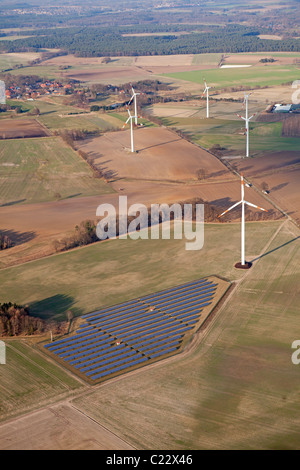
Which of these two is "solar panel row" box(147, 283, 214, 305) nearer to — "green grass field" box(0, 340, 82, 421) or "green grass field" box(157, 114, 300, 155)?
"green grass field" box(0, 340, 82, 421)

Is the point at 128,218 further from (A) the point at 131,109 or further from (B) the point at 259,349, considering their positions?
(A) the point at 131,109

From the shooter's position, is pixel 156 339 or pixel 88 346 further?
pixel 156 339

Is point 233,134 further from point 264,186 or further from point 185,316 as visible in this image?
point 185,316

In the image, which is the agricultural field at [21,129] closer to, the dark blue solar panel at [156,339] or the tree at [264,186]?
the tree at [264,186]

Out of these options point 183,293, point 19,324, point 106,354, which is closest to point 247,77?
point 183,293

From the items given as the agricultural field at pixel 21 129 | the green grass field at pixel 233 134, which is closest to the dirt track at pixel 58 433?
the green grass field at pixel 233 134

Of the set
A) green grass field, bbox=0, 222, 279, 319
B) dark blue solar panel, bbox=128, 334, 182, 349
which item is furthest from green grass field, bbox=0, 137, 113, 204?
dark blue solar panel, bbox=128, 334, 182, 349

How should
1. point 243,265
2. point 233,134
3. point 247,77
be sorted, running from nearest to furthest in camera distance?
point 243,265, point 233,134, point 247,77
